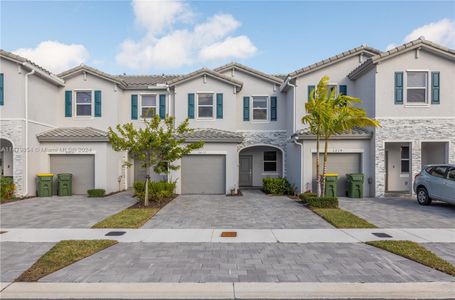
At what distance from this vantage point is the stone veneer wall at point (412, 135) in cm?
1316

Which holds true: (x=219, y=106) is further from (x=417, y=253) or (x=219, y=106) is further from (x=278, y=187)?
(x=417, y=253)

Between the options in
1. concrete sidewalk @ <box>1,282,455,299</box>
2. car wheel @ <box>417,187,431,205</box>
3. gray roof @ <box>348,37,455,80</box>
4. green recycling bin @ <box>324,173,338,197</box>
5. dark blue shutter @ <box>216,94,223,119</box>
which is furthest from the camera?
dark blue shutter @ <box>216,94,223,119</box>

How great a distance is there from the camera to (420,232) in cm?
730

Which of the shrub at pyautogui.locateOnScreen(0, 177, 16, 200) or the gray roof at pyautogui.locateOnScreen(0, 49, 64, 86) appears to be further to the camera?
the gray roof at pyautogui.locateOnScreen(0, 49, 64, 86)

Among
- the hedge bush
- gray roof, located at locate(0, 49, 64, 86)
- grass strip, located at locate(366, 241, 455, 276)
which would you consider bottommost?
grass strip, located at locate(366, 241, 455, 276)

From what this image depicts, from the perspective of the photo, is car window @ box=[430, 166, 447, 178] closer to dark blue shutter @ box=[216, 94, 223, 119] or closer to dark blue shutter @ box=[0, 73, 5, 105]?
dark blue shutter @ box=[216, 94, 223, 119]

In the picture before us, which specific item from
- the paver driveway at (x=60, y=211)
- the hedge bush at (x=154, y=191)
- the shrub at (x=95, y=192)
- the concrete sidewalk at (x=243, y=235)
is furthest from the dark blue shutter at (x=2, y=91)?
the concrete sidewalk at (x=243, y=235)

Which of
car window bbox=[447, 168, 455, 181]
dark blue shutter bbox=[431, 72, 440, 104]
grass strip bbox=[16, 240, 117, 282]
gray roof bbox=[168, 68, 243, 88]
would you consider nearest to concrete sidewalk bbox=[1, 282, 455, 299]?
grass strip bbox=[16, 240, 117, 282]

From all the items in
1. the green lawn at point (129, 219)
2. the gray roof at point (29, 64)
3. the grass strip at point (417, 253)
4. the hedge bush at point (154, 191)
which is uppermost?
the gray roof at point (29, 64)

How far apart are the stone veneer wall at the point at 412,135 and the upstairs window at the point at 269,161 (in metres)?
6.37

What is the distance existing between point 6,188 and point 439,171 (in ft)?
63.1

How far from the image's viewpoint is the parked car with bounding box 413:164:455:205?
10.1 m

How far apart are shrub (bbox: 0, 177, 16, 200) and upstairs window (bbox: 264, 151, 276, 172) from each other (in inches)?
552

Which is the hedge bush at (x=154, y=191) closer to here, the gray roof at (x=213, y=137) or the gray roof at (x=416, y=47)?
the gray roof at (x=213, y=137)
